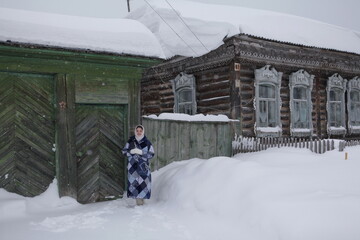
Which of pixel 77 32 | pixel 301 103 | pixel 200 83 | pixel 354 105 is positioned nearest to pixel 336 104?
pixel 354 105

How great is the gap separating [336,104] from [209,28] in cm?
713

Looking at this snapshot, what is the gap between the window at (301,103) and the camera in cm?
1210

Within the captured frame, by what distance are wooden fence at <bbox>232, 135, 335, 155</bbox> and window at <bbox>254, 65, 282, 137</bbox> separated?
2.12 metres

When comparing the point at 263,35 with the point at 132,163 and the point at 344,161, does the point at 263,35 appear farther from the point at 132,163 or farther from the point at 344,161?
the point at 132,163

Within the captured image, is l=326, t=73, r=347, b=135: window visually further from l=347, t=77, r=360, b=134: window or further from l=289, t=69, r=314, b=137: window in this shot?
l=289, t=69, r=314, b=137: window

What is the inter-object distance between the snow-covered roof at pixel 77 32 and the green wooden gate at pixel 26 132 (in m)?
0.79

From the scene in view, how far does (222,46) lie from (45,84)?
19.9ft

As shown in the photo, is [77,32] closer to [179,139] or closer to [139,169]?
[139,169]

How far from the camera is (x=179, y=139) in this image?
26.8 feet

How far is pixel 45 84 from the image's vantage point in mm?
6449

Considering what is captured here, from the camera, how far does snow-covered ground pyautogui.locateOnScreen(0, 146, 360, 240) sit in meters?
4.19

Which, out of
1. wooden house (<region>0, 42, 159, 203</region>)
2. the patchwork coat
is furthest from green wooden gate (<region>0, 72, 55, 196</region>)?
the patchwork coat

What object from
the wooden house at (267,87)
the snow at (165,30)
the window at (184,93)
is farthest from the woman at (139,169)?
the window at (184,93)

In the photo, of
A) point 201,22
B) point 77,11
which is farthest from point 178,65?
point 77,11
